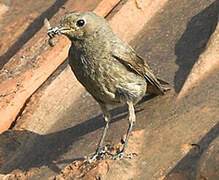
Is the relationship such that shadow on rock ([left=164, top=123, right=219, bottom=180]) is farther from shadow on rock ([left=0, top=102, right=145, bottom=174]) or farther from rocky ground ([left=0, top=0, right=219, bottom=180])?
shadow on rock ([left=0, top=102, right=145, bottom=174])

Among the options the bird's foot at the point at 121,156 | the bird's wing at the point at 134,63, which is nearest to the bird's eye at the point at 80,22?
the bird's wing at the point at 134,63

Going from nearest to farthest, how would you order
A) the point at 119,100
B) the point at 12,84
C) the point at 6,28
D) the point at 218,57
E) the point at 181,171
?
the point at 181,171 < the point at 119,100 < the point at 218,57 < the point at 12,84 < the point at 6,28

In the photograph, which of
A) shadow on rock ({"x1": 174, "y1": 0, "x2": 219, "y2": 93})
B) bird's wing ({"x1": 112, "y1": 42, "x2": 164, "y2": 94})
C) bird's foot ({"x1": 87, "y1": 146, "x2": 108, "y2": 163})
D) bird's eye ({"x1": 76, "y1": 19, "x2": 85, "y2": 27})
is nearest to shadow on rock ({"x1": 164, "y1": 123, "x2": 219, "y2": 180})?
bird's foot ({"x1": 87, "y1": 146, "x2": 108, "y2": 163})

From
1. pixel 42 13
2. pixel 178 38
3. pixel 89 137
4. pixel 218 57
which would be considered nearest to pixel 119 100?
pixel 89 137

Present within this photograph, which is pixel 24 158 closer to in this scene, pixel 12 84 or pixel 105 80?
pixel 12 84

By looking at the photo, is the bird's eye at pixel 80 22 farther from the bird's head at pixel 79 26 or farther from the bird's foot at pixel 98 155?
the bird's foot at pixel 98 155

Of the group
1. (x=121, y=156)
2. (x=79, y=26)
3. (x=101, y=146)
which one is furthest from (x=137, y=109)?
(x=79, y=26)
